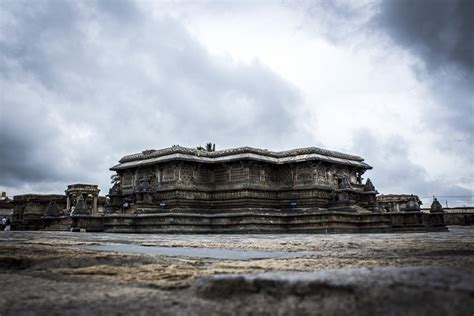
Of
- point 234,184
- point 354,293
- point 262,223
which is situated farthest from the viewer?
point 234,184

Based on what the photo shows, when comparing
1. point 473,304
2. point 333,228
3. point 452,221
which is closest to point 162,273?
point 473,304

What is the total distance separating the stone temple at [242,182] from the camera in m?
21.6

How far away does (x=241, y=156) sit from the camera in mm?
22031

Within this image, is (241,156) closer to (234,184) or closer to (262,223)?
(234,184)

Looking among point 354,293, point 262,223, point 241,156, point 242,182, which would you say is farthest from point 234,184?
point 354,293

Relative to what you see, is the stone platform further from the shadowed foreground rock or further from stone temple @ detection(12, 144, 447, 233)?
the shadowed foreground rock

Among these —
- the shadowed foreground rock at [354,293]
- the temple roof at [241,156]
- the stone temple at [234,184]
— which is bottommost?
the shadowed foreground rock at [354,293]

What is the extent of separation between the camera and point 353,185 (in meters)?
24.5

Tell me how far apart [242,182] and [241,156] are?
5.08 feet

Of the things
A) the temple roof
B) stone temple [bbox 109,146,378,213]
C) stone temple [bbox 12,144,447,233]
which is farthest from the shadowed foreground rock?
the temple roof

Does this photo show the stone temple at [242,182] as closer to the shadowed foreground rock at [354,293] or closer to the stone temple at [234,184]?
the stone temple at [234,184]

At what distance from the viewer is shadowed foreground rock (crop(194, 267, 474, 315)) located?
3.44 ft

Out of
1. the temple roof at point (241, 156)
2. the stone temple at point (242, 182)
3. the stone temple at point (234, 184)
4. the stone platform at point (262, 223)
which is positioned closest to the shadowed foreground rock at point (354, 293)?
the stone platform at point (262, 223)

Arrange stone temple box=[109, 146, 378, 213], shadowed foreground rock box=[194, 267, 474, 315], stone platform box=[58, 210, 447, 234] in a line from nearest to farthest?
shadowed foreground rock box=[194, 267, 474, 315] → stone platform box=[58, 210, 447, 234] → stone temple box=[109, 146, 378, 213]
